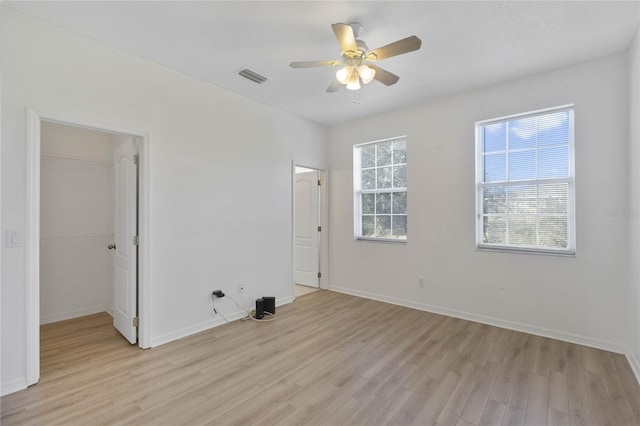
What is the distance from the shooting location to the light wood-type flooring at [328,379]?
1.96 meters

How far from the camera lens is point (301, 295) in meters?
4.80

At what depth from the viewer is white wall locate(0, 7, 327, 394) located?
2.24 metres

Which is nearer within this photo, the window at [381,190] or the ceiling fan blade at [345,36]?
the ceiling fan blade at [345,36]

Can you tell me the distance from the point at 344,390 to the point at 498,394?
114 cm

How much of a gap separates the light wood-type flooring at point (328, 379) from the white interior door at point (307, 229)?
1.86m

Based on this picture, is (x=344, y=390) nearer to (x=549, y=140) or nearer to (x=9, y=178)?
(x=9, y=178)

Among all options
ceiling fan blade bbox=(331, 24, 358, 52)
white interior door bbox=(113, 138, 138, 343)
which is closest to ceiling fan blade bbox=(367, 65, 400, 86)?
ceiling fan blade bbox=(331, 24, 358, 52)

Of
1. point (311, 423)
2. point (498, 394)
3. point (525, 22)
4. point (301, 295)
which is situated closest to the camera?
point (311, 423)

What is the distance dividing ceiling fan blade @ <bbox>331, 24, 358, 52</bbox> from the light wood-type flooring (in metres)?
2.57

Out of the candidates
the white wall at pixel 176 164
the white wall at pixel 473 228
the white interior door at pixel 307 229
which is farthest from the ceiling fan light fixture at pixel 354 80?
the white interior door at pixel 307 229

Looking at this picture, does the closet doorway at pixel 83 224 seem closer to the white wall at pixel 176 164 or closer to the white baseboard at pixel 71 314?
the white baseboard at pixel 71 314

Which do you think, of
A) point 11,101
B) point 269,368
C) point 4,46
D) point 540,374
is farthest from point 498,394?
point 4,46

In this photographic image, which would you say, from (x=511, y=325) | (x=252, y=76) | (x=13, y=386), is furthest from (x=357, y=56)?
(x=13, y=386)

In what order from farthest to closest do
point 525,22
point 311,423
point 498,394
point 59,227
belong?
point 59,227, point 525,22, point 498,394, point 311,423
